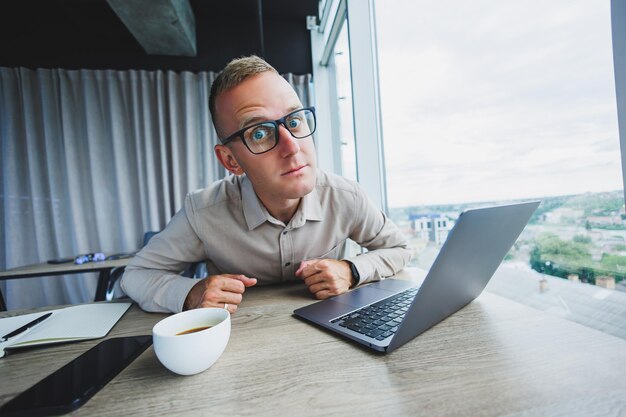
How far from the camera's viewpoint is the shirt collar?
97 cm

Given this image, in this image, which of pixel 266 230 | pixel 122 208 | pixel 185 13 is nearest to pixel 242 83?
pixel 266 230

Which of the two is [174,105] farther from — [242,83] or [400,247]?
[400,247]

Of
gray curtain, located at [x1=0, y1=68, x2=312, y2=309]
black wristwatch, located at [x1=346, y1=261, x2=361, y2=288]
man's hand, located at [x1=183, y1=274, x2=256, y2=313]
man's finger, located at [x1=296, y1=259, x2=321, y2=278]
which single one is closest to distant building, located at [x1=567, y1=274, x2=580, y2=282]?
black wristwatch, located at [x1=346, y1=261, x2=361, y2=288]

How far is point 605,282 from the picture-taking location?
60 centimetres

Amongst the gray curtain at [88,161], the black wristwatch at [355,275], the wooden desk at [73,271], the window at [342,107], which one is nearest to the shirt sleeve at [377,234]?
the black wristwatch at [355,275]

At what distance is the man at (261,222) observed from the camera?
77 cm

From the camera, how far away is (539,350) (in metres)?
0.42

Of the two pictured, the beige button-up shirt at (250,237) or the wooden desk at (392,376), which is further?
the beige button-up shirt at (250,237)

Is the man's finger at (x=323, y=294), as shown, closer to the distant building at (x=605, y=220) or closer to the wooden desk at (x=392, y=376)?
the wooden desk at (x=392, y=376)

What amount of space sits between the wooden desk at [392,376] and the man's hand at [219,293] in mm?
165

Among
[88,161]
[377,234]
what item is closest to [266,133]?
[377,234]

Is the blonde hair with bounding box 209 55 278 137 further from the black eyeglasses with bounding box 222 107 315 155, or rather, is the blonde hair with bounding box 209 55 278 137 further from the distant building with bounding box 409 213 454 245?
the distant building with bounding box 409 213 454 245

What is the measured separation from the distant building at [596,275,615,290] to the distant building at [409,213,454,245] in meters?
0.53

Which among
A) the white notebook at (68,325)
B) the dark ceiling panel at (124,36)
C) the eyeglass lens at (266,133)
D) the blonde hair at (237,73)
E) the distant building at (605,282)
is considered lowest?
the white notebook at (68,325)
